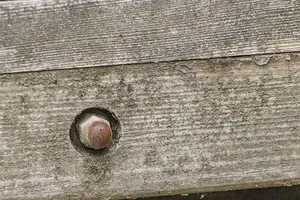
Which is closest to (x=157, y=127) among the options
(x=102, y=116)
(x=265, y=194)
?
(x=102, y=116)

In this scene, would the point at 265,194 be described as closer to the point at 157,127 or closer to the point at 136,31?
the point at 157,127

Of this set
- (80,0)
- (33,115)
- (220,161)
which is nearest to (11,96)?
(33,115)

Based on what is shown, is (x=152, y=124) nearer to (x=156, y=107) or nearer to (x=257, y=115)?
(x=156, y=107)

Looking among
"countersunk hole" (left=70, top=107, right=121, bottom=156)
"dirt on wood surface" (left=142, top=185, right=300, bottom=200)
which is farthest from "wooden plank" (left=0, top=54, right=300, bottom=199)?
"dirt on wood surface" (left=142, top=185, right=300, bottom=200)

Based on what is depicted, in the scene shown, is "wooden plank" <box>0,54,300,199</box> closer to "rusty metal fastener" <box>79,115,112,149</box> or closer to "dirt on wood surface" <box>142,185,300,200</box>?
"rusty metal fastener" <box>79,115,112,149</box>

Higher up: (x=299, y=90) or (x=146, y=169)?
(x=299, y=90)

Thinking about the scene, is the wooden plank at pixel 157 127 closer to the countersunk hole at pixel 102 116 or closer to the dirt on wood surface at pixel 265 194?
the countersunk hole at pixel 102 116

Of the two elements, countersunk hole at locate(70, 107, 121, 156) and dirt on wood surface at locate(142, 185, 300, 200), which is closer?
countersunk hole at locate(70, 107, 121, 156)
